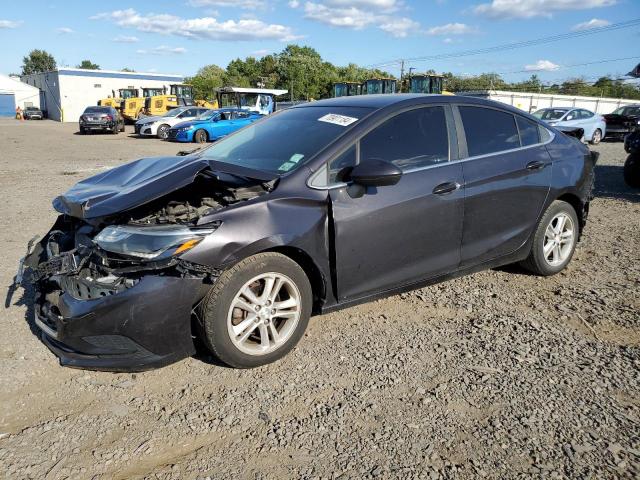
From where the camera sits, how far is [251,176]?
317cm

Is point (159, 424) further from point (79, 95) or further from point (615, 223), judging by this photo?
point (79, 95)

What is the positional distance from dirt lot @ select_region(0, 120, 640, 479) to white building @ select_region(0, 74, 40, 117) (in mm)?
73575

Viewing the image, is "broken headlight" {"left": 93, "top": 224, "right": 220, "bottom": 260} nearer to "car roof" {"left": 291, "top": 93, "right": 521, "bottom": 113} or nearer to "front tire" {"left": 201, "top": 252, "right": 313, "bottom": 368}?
"front tire" {"left": 201, "top": 252, "right": 313, "bottom": 368}

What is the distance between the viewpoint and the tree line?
6462cm

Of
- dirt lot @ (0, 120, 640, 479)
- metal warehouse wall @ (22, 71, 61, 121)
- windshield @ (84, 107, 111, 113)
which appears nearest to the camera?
dirt lot @ (0, 120, 640, 479)

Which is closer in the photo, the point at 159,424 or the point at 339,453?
the point at 339,453

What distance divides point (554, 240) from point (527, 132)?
106 cm

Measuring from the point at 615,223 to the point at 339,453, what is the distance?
6.06 meters

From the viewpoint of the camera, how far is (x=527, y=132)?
14.5ft

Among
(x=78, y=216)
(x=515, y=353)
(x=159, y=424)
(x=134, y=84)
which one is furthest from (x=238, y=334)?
(x=134, y=84)

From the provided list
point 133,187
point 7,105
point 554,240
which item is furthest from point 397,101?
point 7,105

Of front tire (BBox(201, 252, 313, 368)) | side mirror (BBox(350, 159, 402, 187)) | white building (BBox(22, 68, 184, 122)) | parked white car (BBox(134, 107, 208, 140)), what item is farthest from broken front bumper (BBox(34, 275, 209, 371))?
white building (BBox(22, 68, 184, 122))

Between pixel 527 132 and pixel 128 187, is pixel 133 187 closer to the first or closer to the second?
pixel 128 187

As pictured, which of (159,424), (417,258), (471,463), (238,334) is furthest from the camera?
(417,258)
